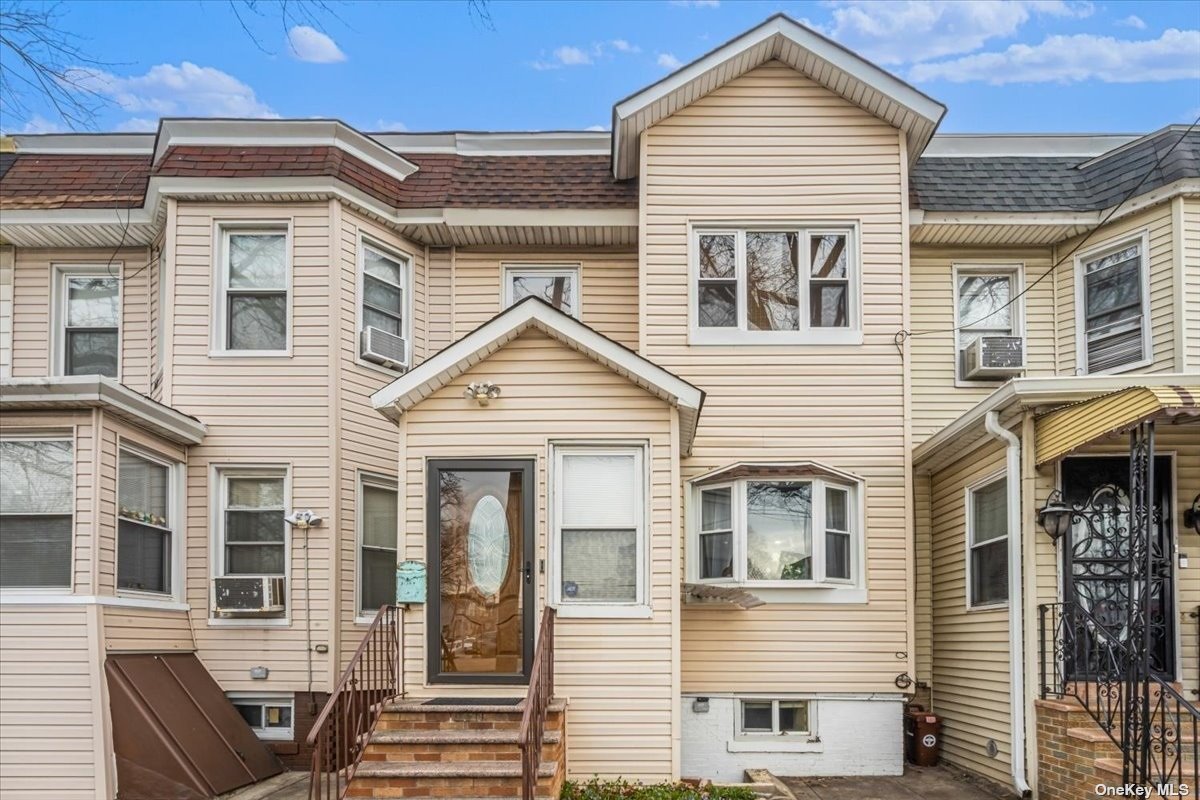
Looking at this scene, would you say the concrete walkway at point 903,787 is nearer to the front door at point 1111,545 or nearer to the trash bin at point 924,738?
the trash bin at point 924,738

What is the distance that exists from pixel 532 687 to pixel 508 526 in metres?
2.03

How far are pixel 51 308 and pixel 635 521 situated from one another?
762 centimetres

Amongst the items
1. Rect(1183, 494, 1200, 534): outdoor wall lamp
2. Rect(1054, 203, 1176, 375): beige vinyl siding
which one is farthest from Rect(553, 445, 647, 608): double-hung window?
Rect(1054, 203, 1176, 375): beige vinyl siding

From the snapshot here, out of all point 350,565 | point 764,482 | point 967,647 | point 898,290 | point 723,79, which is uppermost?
point 723,79

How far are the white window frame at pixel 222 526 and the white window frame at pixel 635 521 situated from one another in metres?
3.32

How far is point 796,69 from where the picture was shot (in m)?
12.0

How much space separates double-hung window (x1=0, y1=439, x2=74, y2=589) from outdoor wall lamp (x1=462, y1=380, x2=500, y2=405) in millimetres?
3395

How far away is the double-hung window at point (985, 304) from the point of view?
12867mm

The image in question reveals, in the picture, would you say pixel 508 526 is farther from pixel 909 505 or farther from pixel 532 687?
pixel 909 505

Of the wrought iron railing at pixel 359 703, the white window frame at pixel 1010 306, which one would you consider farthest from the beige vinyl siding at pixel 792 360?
the wrought iron railing at pixel 359 703

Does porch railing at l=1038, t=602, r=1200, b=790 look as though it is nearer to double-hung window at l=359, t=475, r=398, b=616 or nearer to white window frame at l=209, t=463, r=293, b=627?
double-hung window at l=359, t=475, r=398, b=616

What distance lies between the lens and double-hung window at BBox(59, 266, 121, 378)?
42.2 ft

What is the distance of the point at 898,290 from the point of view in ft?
38.6

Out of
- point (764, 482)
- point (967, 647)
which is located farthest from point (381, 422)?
point (967, 647)
